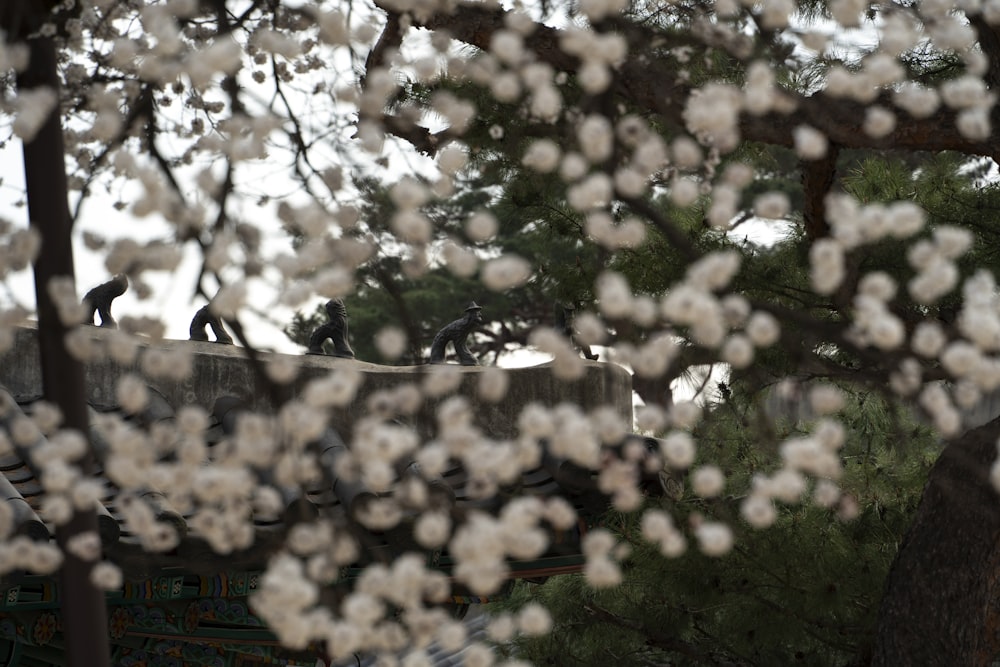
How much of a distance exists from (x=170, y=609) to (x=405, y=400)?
2.14 metres

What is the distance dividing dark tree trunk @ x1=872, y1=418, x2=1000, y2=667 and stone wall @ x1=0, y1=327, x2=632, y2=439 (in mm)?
1610

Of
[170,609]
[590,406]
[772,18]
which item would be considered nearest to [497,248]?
[590,406]

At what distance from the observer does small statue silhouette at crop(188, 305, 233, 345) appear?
4918mm

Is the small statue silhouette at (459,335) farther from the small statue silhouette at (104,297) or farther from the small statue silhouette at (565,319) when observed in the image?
the small statue silhouette at (104,297)

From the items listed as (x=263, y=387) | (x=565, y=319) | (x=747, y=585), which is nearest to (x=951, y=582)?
(x=747, y=585)

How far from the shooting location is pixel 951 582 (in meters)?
4.04

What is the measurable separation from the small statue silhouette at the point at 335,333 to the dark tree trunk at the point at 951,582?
220 cm

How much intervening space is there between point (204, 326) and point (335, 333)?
20.1 inches

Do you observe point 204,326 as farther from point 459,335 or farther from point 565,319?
point 565,319

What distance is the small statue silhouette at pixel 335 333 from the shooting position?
495 cm

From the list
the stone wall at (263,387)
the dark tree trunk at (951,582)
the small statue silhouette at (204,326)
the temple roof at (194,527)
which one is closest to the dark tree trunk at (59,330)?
the temple roof at (194,527)

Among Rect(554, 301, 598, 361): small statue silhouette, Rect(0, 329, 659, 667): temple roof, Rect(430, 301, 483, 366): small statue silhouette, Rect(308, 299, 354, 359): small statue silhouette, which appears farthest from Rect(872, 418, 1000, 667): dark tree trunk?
Rect(308, 299, 354, 359): small statue silhouette

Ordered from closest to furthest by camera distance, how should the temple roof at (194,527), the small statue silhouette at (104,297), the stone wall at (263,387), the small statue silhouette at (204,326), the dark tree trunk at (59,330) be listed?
1. the dark tree trunk at (59,330)
2. the temple roof at (194,527)
3. the stone wall at (263,387)
4. the small statue silhouette at (104,297)
5. the small statue silhouette at (204,326)

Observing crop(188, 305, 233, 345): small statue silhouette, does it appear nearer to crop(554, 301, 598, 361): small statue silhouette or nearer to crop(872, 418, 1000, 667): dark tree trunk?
crop(554, 301, 598, 361): small statue silhouette
